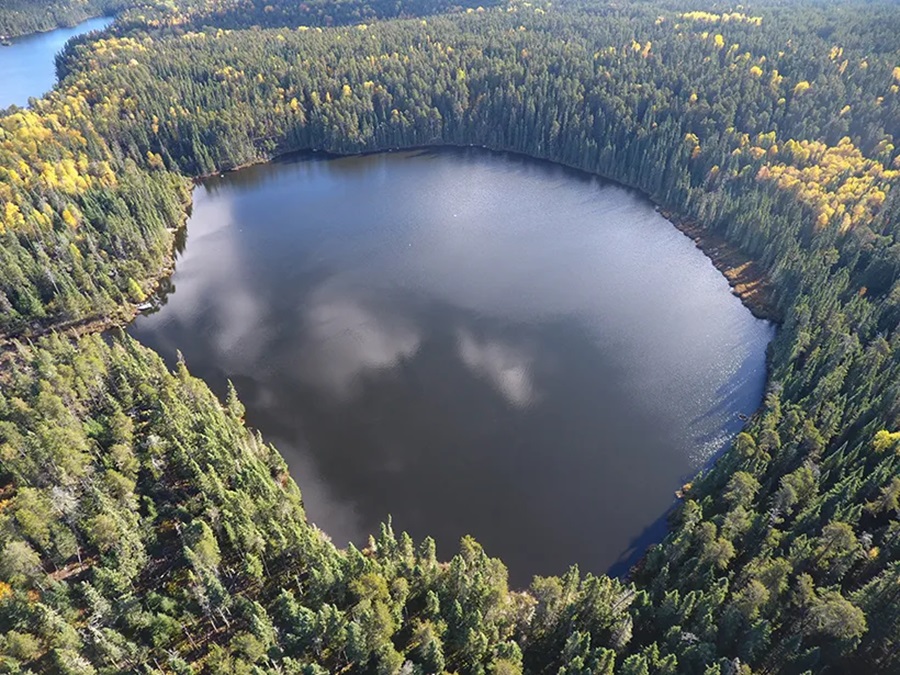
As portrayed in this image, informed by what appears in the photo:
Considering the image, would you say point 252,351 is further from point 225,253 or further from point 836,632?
point 836,632

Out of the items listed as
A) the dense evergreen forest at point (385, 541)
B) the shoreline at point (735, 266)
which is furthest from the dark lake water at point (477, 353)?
the dense evergreen forest at point (385, 541)

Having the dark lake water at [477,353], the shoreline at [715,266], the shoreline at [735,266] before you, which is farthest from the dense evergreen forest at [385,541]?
the dark lake water at [477,353]

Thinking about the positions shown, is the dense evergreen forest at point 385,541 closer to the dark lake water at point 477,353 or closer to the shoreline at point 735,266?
the shoreline at point 735,266

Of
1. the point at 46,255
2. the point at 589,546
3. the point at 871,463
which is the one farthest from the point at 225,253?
the point at 871,463

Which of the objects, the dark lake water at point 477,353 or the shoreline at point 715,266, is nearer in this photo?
the dark lake water at point 477,353

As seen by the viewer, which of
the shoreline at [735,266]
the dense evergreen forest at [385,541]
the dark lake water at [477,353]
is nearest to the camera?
the dense evergreen forest at [385,541]

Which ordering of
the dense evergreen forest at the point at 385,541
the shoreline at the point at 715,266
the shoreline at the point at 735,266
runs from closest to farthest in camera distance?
the dense evergreen forest at the point at 385,541 → the shoreline at the point at 715,266 → the shoreline at the point at 735,266

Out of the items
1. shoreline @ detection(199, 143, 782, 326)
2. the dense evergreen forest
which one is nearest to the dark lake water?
shoreline @ detection(199, 143, 782, 326)

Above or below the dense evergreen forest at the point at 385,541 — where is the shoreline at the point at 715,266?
below

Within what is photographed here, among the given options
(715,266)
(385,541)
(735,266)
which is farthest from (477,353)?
(735,266)
